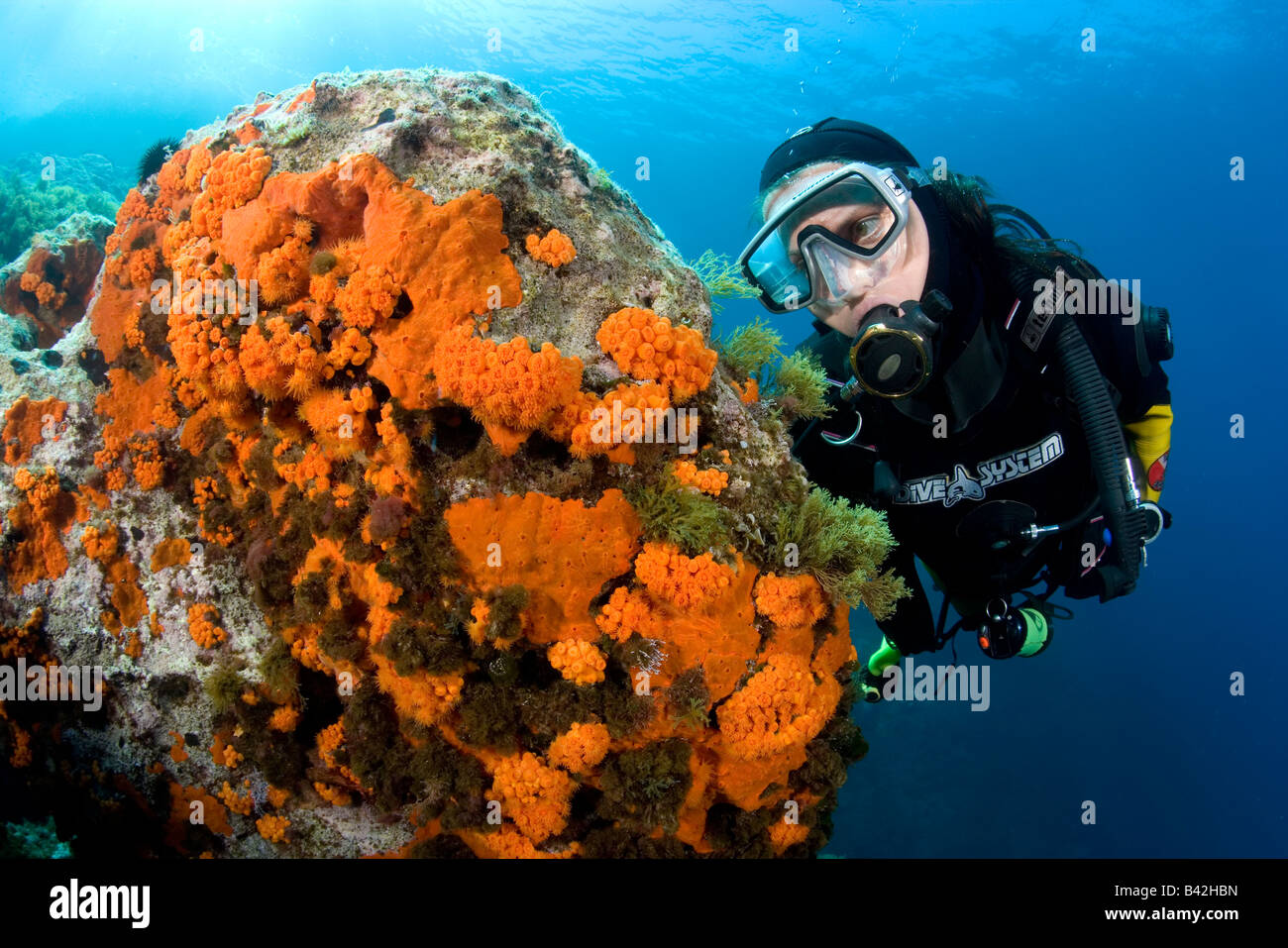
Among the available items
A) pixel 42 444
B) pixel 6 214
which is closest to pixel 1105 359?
pixel 42 444

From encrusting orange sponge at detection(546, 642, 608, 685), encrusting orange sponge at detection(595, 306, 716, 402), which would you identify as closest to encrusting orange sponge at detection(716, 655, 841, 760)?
encrusting orange sponge at detection(546, 642, 608, 685)

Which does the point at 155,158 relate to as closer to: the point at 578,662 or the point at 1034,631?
the point at 578,662

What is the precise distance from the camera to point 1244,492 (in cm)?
5941

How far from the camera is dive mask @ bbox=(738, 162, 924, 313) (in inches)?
146

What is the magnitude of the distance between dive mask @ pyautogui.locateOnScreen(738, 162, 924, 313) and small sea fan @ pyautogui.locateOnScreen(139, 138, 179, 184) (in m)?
4.69

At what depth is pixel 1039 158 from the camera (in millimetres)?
59344

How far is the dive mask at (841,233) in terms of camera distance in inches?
146

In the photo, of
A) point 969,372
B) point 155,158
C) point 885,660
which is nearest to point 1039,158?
point 885,660

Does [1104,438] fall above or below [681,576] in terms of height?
above

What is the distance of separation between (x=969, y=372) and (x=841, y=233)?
1.39 m

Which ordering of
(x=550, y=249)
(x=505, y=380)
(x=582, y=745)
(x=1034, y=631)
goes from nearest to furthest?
(x=505, y=380) < (x=582, y=745) < (x=550, y=249) < (x=1034, y=631)

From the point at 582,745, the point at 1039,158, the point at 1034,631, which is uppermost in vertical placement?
the point at 1039,158

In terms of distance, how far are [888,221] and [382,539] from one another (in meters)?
3.62

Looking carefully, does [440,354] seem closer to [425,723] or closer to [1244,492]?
[425,723]
